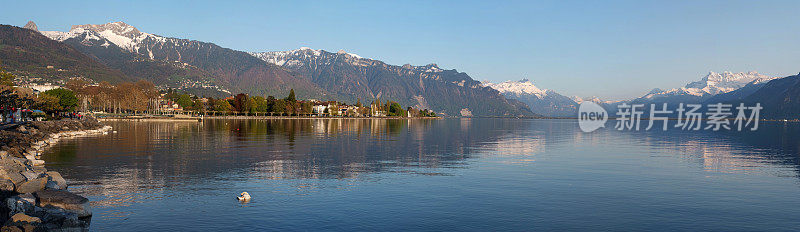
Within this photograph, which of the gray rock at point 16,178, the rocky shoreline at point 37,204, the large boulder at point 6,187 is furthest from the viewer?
the gray rock at point 16,178

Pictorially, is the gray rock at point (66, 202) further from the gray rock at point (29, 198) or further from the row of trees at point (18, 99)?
the row of trees at point (18, 99)

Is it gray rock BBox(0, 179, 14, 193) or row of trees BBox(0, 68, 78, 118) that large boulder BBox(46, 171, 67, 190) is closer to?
gray rock BBox(0, 179, 14, 193)

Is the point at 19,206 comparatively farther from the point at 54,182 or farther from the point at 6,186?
the point at 54,182

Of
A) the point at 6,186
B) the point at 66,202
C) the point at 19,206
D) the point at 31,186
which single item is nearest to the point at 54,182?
the point at 31,186

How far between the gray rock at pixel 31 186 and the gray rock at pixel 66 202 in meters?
1.92

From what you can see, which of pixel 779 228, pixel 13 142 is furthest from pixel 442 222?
pixel 13 142

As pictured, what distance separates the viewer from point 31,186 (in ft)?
87.9

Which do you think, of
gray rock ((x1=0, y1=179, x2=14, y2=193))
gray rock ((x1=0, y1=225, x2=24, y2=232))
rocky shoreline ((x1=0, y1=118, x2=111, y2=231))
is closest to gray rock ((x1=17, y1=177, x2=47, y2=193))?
rocky shoreline ((x1=0, y1=118, x2=111, y2=231))

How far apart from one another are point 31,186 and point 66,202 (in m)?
5.17

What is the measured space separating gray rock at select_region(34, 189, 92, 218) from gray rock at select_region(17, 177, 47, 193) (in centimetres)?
192

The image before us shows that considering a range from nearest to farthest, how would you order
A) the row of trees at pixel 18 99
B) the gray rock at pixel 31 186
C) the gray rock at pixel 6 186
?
1. the gray rock at pixel 6 186
2. the gray rock at pixel 31 186
3. the row of trees at pixel 18 99

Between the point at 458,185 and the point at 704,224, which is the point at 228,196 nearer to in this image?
the point at 458,185

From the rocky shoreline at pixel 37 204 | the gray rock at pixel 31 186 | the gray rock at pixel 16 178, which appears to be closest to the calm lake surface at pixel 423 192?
the rocky shoreline at pixel 37 204

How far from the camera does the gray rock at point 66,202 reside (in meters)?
22.9
